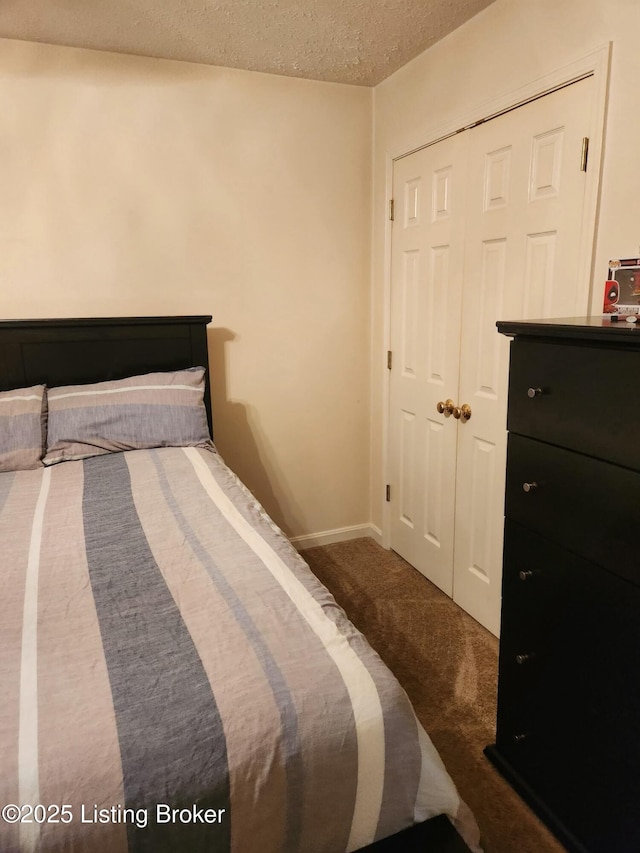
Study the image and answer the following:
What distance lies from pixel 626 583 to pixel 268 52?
7.85 feet

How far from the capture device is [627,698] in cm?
118

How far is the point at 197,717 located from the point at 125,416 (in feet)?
5.14

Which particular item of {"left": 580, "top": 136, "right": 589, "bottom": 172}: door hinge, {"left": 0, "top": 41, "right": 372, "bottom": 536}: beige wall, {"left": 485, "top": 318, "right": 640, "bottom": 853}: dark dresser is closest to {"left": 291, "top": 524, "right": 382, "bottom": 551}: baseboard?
{"left": 0, "top": 41, "right": 372, "bottom": 536}: beige wall

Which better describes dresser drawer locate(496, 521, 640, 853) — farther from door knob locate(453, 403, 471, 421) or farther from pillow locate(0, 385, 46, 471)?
pillow locate(0, 385, 46, 471)

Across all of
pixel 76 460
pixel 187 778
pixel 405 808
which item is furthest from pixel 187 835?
pixel 76 460

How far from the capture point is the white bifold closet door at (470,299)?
1.83 meters

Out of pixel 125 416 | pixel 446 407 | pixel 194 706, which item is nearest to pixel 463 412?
pixel 446 407

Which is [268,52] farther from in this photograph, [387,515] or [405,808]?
[405,808]

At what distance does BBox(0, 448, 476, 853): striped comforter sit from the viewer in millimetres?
803

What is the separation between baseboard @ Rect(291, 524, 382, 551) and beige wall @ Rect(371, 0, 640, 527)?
136 cm

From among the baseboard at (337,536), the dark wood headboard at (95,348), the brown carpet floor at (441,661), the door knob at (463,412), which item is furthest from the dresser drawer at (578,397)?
the baseboard at (337,536)

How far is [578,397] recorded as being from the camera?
122 centimetres

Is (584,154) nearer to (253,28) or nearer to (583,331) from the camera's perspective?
(583,331)

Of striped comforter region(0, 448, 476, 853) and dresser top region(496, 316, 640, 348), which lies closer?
striped comforter region(0, 448, 476, 853)
